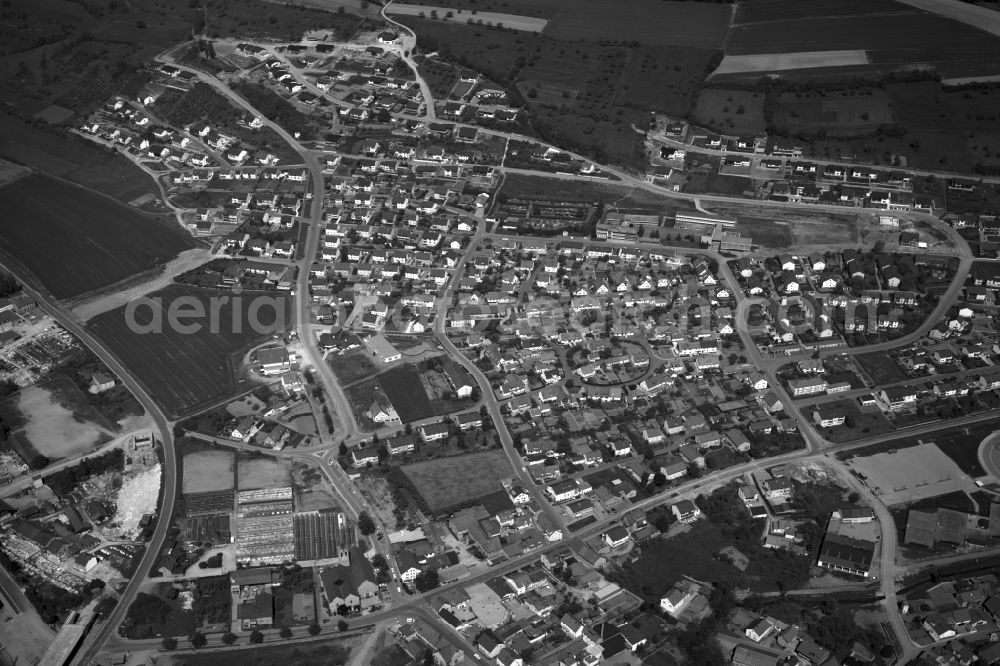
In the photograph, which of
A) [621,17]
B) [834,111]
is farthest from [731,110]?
[621,17]

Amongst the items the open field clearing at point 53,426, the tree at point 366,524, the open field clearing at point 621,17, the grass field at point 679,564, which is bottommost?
the open field clearing at point 53,426

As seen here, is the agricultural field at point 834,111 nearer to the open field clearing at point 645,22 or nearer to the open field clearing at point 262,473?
the open field clearing at point 645,22

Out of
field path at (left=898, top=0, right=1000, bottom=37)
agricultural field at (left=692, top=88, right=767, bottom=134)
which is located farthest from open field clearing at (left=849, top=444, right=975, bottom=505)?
field path at (left=898, top=0, right=1000, bottom=37)

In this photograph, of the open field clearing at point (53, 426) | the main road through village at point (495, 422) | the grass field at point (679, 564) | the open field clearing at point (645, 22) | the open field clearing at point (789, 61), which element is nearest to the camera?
the main road through village at point (495, 422)

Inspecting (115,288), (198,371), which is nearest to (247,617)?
(198,371)

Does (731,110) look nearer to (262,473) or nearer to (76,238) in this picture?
(262,473)

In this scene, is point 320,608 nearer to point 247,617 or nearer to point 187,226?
point 247,617

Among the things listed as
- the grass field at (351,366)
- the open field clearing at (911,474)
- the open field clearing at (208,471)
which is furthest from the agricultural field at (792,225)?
the open field clearing at (208,471)
